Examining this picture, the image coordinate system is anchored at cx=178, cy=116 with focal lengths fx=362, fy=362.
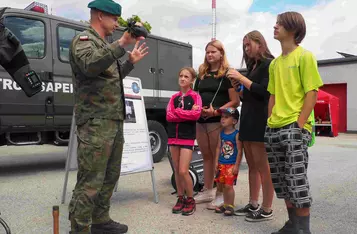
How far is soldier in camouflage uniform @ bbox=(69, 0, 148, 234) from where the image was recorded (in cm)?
271

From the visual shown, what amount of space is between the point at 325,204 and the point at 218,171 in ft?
4.74

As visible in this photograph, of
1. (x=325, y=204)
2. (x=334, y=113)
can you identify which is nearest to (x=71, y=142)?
(x=325, y=204)

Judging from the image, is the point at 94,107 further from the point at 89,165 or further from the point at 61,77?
the point at 61,77

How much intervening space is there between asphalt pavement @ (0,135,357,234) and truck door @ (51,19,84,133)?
97 centimetres

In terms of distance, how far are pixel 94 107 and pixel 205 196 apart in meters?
2.07

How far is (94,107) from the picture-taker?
2789 mm

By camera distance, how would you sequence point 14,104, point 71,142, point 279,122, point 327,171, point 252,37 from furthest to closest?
1. point 327,171
2. point 14,104
3. point 71,142
4. point 252,37
5. point 279,122

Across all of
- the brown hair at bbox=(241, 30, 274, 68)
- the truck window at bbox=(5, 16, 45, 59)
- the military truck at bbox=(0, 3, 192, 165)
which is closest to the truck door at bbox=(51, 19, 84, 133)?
the military truck at bbox=(0, 3, 192, 165)

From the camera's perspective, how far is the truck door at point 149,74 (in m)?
7.35

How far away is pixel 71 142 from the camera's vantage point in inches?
164

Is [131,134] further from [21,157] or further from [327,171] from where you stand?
[21,157]

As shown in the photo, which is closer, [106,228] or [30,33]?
[106,228]

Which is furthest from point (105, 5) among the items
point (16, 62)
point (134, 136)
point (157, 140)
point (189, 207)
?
point (157, 140)

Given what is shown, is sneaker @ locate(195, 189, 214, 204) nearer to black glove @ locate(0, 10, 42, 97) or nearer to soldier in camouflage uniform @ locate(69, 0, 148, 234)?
soldier in camouflage uniform @ locate(69, 0, 148, 234)
